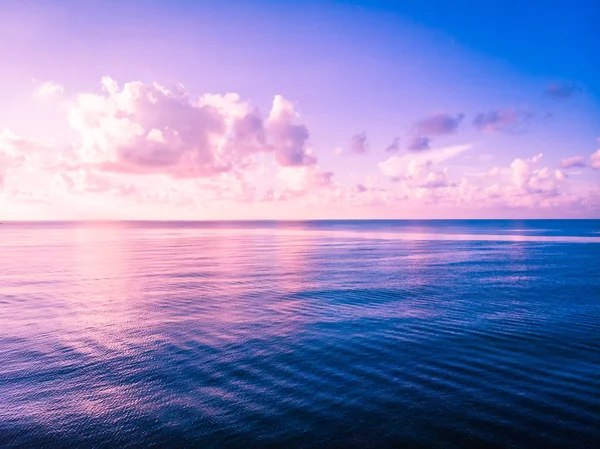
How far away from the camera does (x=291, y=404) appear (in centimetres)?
1612

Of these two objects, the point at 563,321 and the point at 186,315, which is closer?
the point at 563,321

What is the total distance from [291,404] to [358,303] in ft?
67.4

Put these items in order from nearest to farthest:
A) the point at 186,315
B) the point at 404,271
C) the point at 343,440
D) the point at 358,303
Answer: the point at 343,440 < the point at 186,315 < the point at 358,303 < the point at 404,271

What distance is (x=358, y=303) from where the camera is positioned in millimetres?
35781

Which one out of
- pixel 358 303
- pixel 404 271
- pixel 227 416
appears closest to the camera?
pixel 227 416

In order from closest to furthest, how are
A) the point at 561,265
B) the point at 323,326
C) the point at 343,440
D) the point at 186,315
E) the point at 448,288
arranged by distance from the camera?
the point at 343,440, the point at 323,326, the point at 186,315, the point at 448,288, the point at 561,265

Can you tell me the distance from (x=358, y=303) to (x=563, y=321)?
16.3m

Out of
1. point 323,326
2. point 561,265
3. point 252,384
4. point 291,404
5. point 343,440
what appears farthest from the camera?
point 561,265

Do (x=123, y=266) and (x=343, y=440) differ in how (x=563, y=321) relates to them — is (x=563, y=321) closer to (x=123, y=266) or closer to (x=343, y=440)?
(x=343, y=440)

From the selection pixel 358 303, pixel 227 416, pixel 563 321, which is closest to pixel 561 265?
pixel 563 321

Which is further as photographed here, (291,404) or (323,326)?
(323,326)

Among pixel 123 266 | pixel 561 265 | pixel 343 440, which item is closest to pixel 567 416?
pixel 343 440

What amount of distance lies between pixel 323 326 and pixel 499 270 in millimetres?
41467

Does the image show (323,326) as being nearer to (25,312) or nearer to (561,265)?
(25,312)
